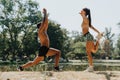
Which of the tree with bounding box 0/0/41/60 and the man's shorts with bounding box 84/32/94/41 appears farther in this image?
the tree with bounding box 0/0/41/60

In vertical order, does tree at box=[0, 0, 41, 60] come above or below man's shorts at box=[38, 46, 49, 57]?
above

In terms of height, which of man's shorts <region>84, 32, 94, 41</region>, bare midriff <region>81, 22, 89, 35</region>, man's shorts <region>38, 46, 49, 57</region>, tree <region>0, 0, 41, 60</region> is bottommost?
man's shorts <region>38, 46, 49, 57</region>

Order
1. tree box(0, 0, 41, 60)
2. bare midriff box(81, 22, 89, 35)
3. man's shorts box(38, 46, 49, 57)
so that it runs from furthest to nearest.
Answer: tree box(0, 0, 41, 60)
bare midriff box(81, 22, 89, 35)
man's shorts box(38, 46, 49, 57)

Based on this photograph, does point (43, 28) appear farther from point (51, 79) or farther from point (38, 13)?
point (38, 13)

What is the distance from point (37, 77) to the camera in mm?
7672

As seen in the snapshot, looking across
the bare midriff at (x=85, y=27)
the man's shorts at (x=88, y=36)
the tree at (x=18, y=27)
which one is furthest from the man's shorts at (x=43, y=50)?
the tree at (x=18, y=27)

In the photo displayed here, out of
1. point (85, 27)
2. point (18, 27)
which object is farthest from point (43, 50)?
point (18, 27)

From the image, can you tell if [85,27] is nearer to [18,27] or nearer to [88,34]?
[88,34]

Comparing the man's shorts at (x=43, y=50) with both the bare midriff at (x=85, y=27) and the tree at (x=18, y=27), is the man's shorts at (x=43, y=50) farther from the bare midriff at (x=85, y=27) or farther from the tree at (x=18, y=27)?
the tree at (x=18, y=27)

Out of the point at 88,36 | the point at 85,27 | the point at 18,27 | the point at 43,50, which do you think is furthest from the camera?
the point at 18,27

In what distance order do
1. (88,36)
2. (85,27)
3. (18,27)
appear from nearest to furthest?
(88,36)
(85,27)
(18,27)

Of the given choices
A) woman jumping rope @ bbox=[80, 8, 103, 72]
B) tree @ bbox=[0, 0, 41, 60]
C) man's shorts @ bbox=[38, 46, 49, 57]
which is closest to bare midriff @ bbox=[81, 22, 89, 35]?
woman jumping rope @ bbox=[80, 8, 103, 72]

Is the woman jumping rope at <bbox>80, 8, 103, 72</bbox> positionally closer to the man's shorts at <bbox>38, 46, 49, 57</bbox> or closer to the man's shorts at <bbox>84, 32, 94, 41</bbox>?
the man's shorts at <bbox>84, 32, 94, 41</bbox>

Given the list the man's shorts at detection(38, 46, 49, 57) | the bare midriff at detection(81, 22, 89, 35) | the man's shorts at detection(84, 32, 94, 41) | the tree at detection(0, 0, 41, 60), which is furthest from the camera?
the tree at detection(0, 0, 41, 60)
